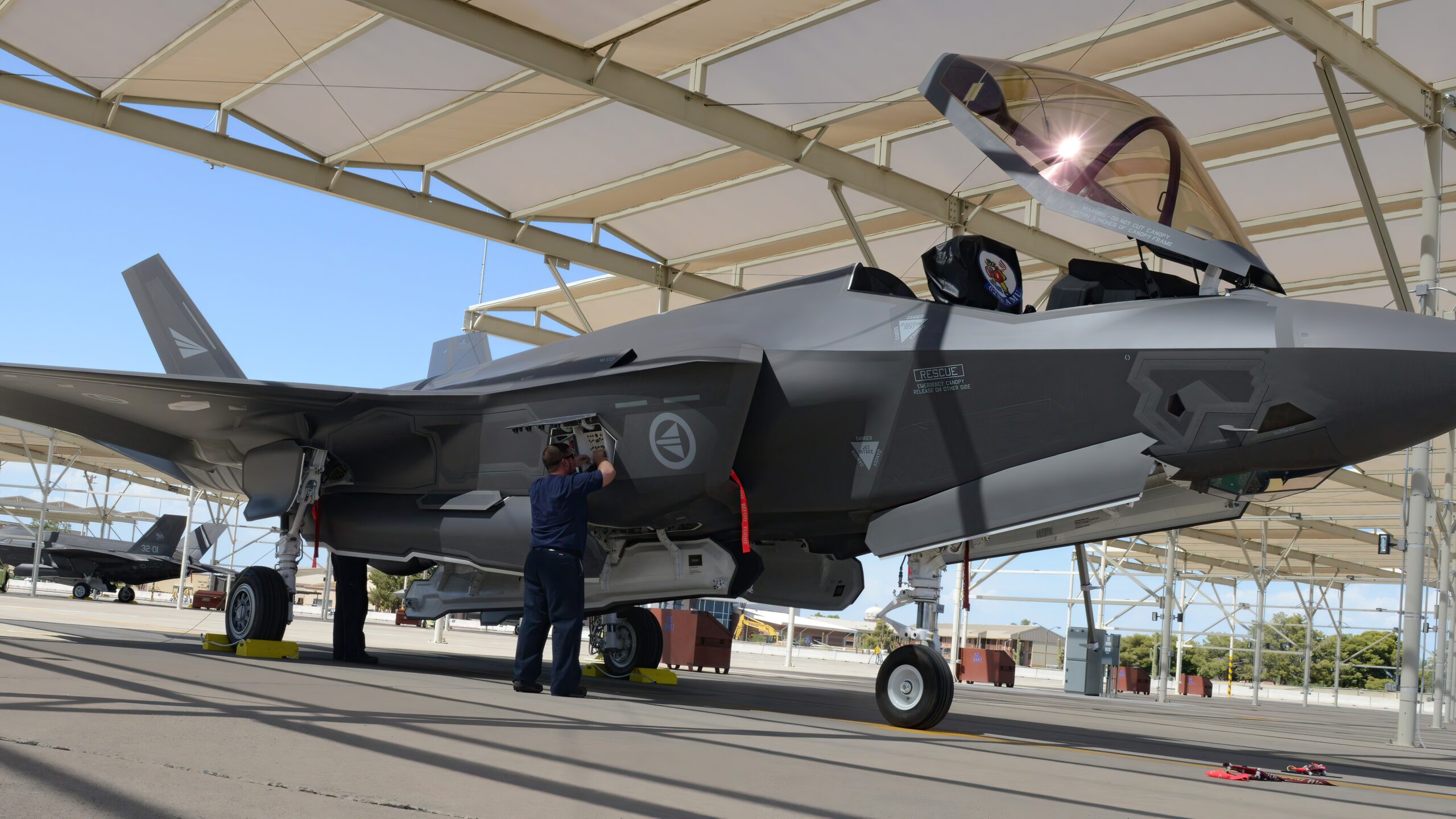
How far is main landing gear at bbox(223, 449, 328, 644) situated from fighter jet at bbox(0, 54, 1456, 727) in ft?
0.07

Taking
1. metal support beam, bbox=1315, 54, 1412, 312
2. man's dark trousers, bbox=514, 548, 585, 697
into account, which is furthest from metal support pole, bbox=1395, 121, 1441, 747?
man's dark trousers, bbox=514, 548, 585, 697

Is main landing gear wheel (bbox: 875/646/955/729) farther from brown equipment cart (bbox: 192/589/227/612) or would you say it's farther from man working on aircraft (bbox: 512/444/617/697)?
brown equipment cart (bbox: 192/589/227/612)

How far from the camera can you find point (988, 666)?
26281 mm

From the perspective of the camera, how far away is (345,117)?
Answer: 1270 cm

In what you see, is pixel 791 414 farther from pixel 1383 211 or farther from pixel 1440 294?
pixel 1440 294

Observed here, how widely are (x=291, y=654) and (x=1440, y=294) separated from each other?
57.6 feet

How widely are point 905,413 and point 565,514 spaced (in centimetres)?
214

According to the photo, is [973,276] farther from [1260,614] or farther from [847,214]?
[1260,614]

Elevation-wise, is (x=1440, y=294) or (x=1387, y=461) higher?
(x=1440, y=294)

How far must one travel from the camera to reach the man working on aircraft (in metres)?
6.41

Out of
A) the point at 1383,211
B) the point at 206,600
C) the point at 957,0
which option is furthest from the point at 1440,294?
the point at 206,600

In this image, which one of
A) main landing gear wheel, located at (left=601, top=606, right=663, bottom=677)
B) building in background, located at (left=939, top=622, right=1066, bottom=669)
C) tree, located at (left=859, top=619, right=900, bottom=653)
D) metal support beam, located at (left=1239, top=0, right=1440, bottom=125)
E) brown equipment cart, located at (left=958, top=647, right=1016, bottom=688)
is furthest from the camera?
tree, located at (left=859, top=619, right=900, bottom=653)

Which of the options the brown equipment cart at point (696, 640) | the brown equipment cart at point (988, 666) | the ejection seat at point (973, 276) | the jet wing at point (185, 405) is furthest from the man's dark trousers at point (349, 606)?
the brown equipment cart at point (988, 666)

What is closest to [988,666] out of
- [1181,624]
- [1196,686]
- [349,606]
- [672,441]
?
[1196,686]
